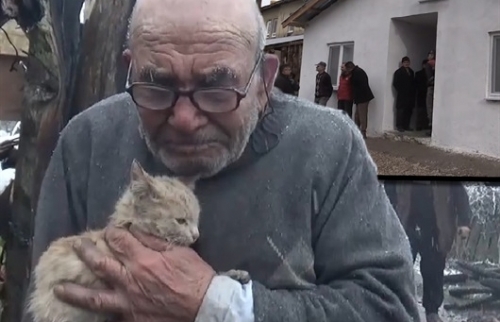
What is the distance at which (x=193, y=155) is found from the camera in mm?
909

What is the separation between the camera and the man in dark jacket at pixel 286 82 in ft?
3.31

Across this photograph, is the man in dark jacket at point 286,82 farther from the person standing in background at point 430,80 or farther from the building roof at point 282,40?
the person standing in background at point 430,80

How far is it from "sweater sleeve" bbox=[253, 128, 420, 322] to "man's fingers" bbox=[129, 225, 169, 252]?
14 cm

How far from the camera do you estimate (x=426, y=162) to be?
1.34 metres

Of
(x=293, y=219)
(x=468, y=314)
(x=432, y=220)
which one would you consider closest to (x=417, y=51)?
(x=432, y=220)

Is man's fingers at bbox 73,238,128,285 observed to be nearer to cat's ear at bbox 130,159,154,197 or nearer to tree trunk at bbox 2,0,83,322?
cat's ear at bbox 130,159,154,197

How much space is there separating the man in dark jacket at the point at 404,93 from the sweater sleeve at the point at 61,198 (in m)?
0.61

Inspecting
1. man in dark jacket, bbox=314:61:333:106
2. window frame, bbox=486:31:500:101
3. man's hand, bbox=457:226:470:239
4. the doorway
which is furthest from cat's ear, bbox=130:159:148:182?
man's hand, bbox=457:226:470:239

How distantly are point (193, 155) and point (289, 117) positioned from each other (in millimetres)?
157

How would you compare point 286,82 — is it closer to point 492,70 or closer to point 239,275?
point 239,275

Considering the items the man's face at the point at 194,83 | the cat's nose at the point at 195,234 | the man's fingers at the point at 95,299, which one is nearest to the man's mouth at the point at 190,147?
the man's face at the point at 194,83

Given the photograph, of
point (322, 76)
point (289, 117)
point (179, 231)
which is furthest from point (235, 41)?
point (322, 76)

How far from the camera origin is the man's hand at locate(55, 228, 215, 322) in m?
0.88

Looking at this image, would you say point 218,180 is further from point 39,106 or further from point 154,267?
point 39,106
